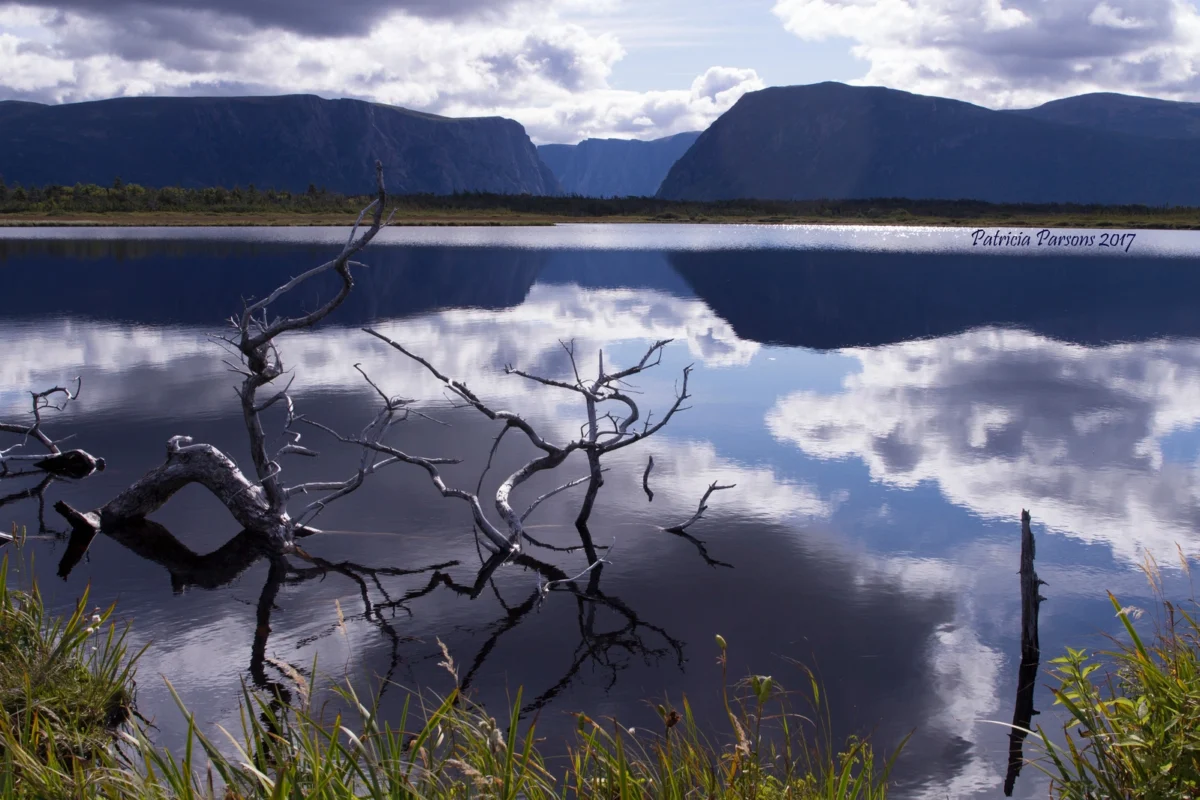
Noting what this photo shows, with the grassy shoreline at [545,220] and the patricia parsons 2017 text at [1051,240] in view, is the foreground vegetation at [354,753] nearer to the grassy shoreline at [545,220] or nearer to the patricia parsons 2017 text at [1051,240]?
the patricia parsons 2017 text at [1051,240]

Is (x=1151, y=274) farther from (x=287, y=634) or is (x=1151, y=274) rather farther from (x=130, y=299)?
(x=287, y=634)

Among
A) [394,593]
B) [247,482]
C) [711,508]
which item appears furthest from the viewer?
[711,508]

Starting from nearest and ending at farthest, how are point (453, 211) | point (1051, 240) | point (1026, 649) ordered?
point (1026, 649), point (1051, 240), point (453, 211)

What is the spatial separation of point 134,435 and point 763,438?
15802mm

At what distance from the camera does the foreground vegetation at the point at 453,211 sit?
14475cm

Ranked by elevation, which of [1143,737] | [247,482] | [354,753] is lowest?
[247,482]

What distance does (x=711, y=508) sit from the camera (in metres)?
17.7

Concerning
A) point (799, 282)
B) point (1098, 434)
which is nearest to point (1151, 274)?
point (799, 282)

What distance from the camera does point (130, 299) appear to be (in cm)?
5131

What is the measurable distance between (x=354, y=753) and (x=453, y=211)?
17080cm

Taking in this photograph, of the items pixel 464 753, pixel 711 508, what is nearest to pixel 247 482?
pixel 711 508

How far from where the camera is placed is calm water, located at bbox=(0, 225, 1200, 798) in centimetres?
1138

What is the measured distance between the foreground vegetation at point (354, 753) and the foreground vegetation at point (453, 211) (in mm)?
134131

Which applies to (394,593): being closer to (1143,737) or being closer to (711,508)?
(711,508)
